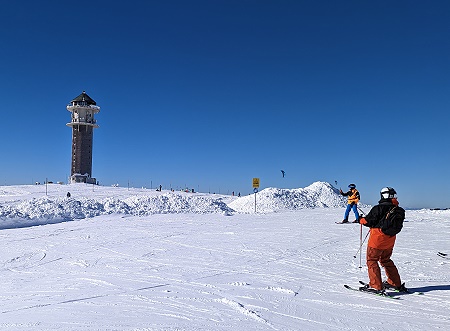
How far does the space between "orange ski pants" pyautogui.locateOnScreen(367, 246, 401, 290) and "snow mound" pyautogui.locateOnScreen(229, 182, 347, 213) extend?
2032 centimetres

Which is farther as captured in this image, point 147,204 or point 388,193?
point 147,204

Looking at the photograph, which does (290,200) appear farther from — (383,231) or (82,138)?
(82,138)

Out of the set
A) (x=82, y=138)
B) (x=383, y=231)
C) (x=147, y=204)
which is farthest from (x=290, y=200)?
(x=82, y=138)

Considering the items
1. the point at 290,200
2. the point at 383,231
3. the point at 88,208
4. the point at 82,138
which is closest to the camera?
the point at 383,231

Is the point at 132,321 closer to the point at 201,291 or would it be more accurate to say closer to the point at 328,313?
the point at 201,291

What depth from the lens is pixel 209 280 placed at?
689cm

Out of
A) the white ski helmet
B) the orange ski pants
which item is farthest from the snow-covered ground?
the white ski helmet

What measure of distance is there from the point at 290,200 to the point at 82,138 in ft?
116

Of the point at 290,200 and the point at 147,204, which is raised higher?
the point at 290,200

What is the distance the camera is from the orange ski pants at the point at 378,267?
19.7 ft

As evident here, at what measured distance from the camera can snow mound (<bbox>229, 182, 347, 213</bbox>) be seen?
28.1 m

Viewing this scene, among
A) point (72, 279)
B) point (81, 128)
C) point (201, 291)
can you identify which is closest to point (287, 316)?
point (201, 291)

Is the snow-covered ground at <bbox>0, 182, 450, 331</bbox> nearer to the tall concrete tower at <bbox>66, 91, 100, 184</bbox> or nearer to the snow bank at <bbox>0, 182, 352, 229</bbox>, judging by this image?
the snow bank at <bbox>0, 182, 352, 229</bbox>

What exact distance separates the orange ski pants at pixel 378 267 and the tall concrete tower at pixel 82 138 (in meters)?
51.5
